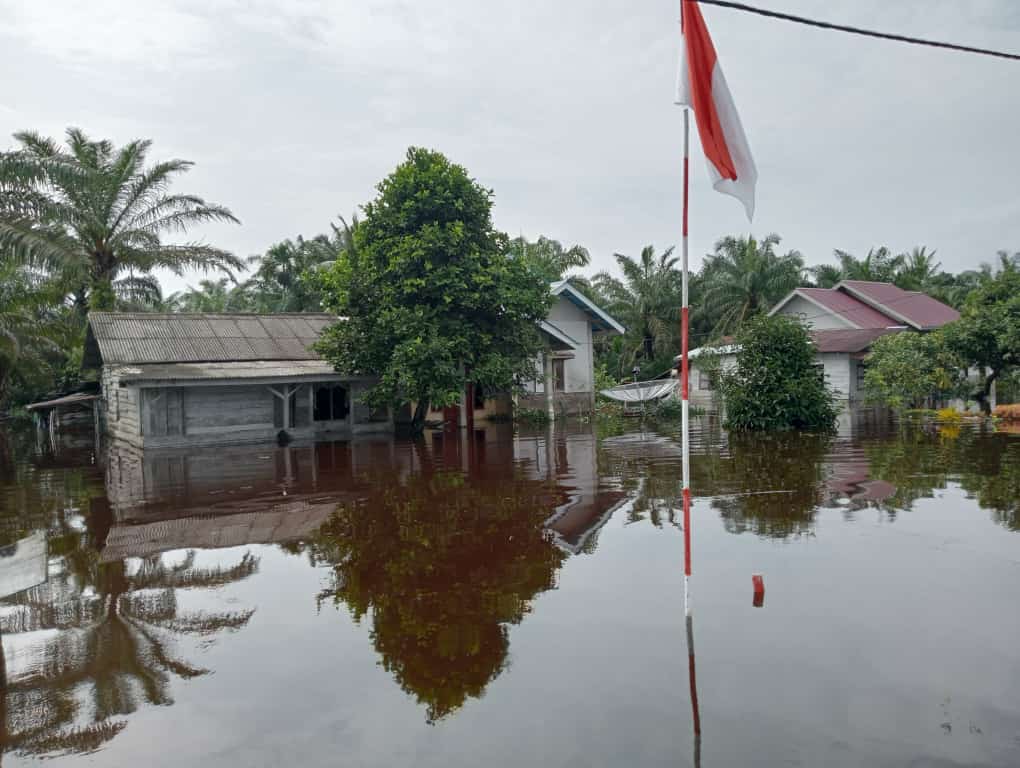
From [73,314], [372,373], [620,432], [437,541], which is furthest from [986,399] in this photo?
[73,314]

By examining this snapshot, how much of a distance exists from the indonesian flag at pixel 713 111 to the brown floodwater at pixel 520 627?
323 centimetres

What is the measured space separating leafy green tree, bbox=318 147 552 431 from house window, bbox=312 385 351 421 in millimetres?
1698

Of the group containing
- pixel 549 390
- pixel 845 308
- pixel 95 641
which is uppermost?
pixel 845 308

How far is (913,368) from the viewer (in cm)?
2191

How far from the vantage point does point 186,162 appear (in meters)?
24.9

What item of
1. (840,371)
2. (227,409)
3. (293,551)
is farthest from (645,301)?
(293,551)

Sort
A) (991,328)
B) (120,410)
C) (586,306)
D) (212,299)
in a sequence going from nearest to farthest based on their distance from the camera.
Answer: (991,328)
(120,410)
(586,306)
(212,299)

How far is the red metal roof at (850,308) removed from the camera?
98.8ft

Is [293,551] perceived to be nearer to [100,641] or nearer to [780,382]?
[100,641]

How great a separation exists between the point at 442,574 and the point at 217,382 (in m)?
14.0

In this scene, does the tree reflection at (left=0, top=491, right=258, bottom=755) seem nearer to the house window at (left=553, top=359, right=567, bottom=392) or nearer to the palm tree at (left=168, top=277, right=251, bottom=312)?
the house window at (left=553, top=359, right=567, bottom=392)

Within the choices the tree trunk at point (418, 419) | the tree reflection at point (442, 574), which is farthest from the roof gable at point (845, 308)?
the tree reflection at point (442, 574)

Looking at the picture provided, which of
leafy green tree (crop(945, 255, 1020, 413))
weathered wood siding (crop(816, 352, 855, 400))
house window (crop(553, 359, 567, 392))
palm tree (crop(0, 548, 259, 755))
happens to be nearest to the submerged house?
house window (crop(553, 359, 567, 392))

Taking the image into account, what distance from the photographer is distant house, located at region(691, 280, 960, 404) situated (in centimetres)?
2828
